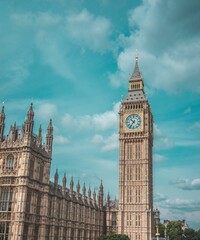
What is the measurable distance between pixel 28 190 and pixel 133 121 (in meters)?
50.8

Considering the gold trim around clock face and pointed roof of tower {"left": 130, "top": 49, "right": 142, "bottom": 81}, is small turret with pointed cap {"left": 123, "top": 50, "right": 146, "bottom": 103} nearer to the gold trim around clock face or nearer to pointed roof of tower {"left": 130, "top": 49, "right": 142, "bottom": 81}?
pointed roof of tower {"left": 130, "top": 49, "right": 142, "bottom": 81}

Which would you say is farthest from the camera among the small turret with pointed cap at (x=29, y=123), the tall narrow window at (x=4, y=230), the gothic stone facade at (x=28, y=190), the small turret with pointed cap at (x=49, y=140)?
the small turret with pointed cap at (x=49, y=140)

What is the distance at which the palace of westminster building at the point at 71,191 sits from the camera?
62.1 m

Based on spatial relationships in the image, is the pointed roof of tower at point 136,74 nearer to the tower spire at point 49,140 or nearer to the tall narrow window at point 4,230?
the tower spire at point 49,140

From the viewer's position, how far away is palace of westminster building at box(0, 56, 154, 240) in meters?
62.1

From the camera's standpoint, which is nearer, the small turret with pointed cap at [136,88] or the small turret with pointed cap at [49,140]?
the small turret with pointed cap at [49,140]

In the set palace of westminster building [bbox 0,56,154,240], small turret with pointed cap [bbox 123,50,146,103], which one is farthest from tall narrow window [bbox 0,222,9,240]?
small turret with pointed cap [bbox 123,50,146,103]

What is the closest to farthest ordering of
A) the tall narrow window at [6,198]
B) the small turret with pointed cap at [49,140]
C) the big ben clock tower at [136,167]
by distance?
the tall narrow window at [6,198], the small turret with pointed cap at [49,140], the big ben clock tower at [136,167]

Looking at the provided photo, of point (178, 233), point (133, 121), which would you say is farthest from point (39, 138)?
point (178, 233)

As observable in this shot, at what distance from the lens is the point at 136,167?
337 ft

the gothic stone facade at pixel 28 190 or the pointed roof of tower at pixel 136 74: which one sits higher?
the pointed roof of tower at pixel 136 74

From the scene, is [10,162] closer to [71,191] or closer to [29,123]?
[29,123]

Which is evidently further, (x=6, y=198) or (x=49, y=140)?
(x=49, y=140)

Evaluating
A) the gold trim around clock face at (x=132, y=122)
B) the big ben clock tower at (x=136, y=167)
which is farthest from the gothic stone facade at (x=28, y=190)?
the gold trim around clock face at (x=132, y=122)
